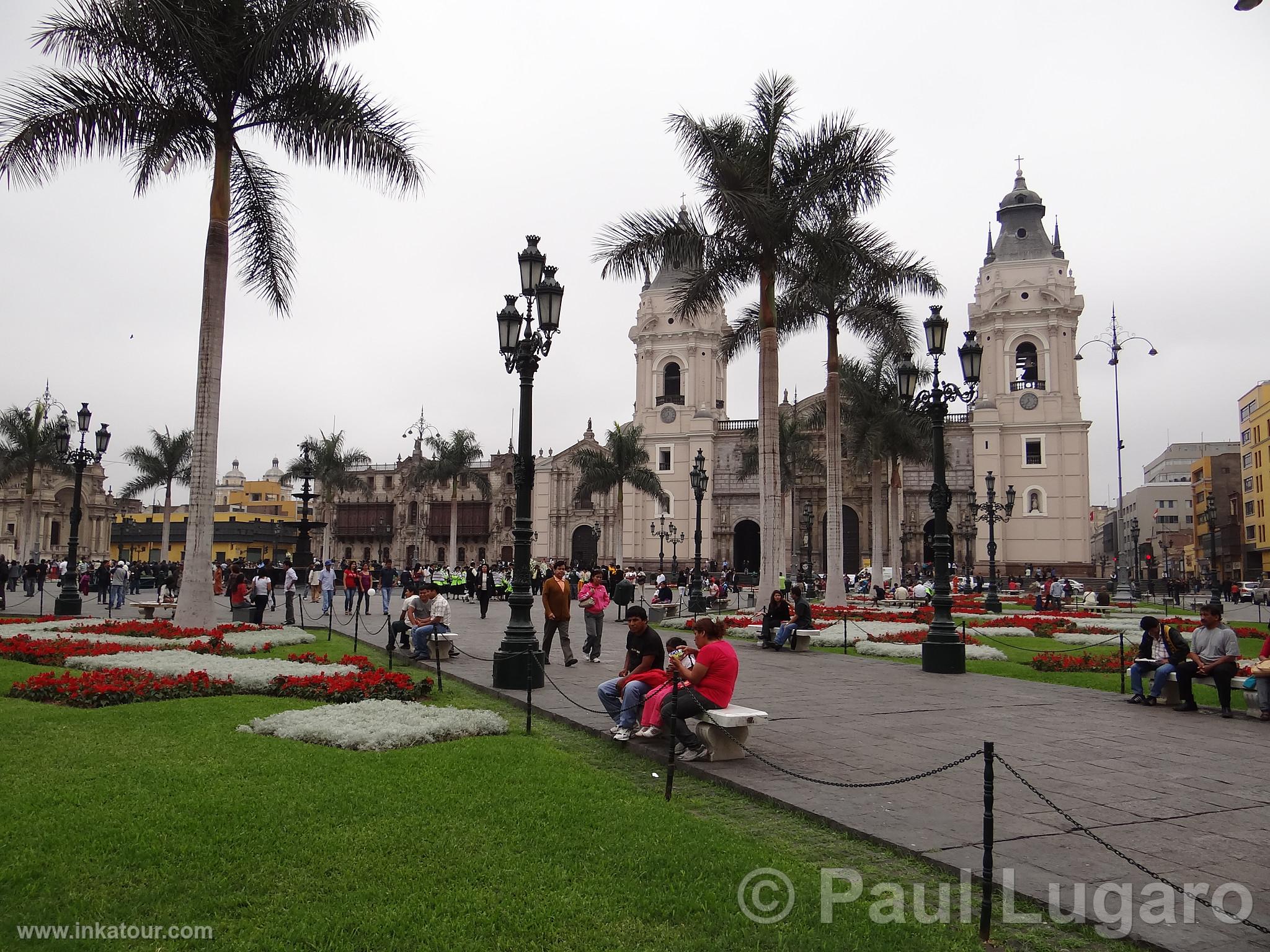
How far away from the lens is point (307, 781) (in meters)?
5.88

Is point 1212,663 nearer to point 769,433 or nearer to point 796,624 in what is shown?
point 796,624

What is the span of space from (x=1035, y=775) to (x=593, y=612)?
807 cm

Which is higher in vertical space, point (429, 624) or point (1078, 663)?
point (429, 624)

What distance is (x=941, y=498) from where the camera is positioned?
1535cm

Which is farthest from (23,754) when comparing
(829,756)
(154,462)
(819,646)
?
(154,462)

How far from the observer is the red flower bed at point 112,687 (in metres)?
8.77

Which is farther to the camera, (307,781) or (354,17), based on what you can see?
(354,17)

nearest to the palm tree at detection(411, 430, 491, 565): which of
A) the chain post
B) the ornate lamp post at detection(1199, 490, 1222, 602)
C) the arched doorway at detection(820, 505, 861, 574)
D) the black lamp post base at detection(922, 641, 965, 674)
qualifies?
the arched doorway at detection(820, 505, 861, 574)

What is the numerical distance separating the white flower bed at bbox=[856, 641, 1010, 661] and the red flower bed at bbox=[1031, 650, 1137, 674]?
3.76 ft

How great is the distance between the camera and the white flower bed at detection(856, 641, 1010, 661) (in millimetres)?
15227

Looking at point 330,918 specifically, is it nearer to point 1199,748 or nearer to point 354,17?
point 1199,748

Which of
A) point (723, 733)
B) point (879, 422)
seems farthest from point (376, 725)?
point (879, 422)

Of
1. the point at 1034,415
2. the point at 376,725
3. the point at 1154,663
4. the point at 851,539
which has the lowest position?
the point at 376,725

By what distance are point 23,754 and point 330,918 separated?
13.2ft
